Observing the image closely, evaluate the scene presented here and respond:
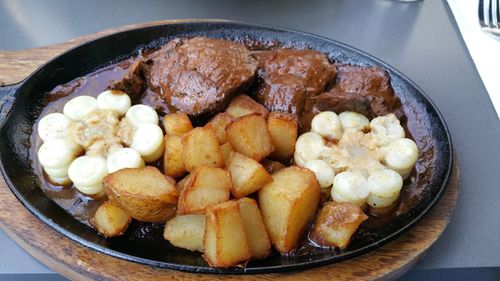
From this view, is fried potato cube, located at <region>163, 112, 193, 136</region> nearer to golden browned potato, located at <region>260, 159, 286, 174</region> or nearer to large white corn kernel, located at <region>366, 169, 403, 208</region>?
golden browned potato, located at <region>260, 159, 286, 174</region>

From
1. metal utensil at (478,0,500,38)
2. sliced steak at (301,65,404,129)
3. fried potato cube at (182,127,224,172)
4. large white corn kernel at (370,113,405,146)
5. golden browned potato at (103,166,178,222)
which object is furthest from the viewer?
metal utensil at (478,0,500,38)

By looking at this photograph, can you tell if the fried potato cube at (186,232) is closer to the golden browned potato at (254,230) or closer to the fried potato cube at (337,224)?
the golden browned potato at (254,230)

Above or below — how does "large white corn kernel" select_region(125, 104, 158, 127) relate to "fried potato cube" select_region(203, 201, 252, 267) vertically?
above

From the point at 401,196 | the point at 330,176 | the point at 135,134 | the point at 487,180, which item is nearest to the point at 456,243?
the point at 401,196

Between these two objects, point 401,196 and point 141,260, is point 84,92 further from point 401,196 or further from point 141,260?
point 401,196

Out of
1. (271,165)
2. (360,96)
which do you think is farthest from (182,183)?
(360,96)

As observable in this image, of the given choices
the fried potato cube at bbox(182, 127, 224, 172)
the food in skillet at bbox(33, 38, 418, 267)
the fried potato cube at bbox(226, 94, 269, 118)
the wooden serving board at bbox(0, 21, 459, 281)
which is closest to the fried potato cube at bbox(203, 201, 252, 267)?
the food in skillet at bbox(33, 38, 418, 267)

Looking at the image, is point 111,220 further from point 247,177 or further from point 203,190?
point 247,177

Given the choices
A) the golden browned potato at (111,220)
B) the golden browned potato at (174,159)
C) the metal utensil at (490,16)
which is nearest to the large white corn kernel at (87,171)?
the golden browned potato at (111,220)
